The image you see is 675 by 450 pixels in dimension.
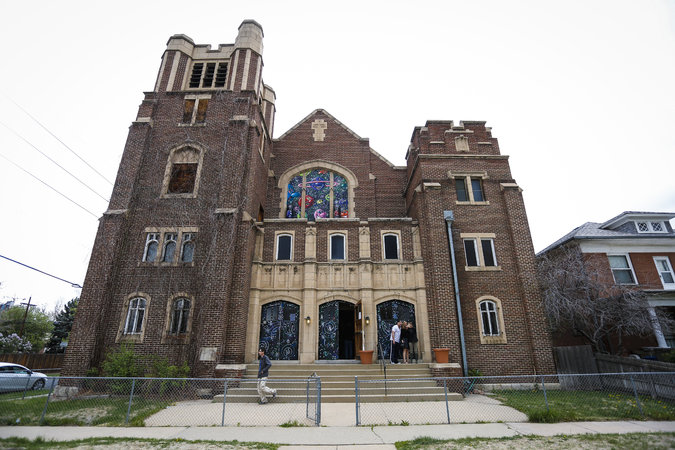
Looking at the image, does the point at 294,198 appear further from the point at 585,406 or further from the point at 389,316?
the point at 585,406

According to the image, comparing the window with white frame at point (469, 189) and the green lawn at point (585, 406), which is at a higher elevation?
the window with white frame at point (469, 189)

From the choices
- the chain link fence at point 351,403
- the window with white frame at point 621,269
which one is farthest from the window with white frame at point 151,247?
the window with white frame at point 621,269

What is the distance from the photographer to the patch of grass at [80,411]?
910 cm

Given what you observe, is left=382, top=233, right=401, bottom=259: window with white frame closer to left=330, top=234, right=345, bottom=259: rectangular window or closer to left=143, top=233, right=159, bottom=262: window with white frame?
left=330, top=234, right=345, bottom=259: rectangular window

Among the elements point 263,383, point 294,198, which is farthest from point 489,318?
point 294,198

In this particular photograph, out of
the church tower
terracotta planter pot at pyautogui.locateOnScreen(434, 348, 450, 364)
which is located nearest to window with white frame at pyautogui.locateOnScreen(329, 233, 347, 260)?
the church tower

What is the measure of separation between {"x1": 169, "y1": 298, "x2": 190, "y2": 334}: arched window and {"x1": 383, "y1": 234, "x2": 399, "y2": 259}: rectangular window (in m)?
10.3

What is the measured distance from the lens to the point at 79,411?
10.6 meters

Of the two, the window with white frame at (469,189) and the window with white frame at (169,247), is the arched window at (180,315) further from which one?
the window with white frame at (469,189)

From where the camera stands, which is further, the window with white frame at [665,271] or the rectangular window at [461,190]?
the window with white frame at [665,271]

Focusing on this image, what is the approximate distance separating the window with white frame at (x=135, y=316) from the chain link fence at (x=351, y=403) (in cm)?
232

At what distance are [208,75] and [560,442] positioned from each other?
24834mm

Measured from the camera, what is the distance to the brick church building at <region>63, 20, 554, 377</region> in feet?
50.4

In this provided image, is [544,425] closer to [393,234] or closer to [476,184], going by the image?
[393,234]
